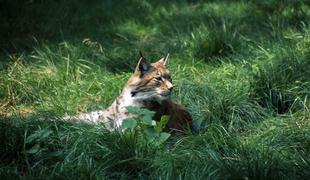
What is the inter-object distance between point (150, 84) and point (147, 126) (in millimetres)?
778

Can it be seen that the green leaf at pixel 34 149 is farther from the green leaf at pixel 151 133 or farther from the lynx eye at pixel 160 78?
the lynx eye at pixel 160 78

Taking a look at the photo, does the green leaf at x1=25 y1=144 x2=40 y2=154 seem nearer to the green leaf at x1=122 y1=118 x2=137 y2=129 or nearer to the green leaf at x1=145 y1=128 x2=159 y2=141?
the green leaf at x1=122 y1=118 x2=137 y2=129

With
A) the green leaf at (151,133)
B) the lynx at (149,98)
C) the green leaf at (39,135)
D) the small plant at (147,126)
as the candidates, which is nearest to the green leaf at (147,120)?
the small plant at (147,126)

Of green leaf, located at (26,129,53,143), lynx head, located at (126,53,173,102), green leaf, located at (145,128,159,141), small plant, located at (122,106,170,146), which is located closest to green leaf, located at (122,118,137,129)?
small plant, located at (122,106,170,146)

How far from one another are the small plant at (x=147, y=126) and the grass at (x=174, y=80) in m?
0.08

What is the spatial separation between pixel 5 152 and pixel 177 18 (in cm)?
601

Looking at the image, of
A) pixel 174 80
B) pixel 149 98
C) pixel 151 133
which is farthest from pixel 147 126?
pixel 174 80

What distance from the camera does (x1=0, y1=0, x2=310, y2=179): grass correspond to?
5.61 metres

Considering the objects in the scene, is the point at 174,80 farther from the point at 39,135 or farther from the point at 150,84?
the point at 39,135

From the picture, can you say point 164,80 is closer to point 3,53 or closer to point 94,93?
point 94,93

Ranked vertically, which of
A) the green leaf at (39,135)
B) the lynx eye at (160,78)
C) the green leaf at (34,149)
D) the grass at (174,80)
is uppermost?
the green leaf at (39,135)

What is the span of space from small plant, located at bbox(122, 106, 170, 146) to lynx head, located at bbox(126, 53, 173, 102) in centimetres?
70

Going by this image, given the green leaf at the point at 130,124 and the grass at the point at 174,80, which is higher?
the green leaf at the point at 130,124

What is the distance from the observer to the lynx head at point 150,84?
6.64 meters
